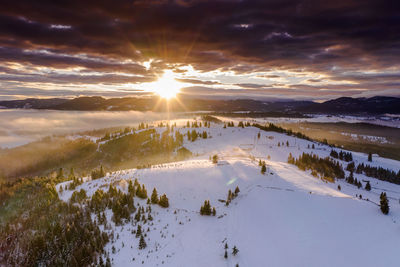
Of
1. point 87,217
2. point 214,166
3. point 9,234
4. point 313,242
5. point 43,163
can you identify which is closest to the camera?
point 313,242

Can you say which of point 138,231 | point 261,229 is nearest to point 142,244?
point 138,231

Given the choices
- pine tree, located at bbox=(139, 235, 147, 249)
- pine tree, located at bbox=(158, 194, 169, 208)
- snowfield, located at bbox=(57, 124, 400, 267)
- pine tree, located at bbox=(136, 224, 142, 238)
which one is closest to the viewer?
snowfield, located at bbox=(57, 124, 400, 267)

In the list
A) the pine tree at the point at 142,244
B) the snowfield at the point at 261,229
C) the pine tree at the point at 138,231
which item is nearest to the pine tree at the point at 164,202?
the snowfield at the point at 261,229

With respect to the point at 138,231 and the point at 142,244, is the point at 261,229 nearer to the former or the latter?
the point at 142,244

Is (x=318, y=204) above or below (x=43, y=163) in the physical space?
above

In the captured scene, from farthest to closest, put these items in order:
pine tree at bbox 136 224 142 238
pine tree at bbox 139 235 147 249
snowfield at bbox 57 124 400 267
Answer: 1. pine tree at bbox 136 224 142 238
2. pine tree at bbox 139 235 147 249
3. snowfield at bbox 57 124 400 267

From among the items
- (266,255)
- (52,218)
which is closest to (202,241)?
(266,255)

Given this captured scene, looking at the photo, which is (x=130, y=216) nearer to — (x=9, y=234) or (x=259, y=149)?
(x=9, y=234)

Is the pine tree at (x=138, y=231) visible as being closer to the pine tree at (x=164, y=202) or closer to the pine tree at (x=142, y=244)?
the pine tree at (x=142, y=244)

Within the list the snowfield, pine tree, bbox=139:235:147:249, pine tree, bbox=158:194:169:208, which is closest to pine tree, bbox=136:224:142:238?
the snowfield

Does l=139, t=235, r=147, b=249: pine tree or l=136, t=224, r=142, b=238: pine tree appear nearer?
l=139, t=235, r=147, b=249: pine tree

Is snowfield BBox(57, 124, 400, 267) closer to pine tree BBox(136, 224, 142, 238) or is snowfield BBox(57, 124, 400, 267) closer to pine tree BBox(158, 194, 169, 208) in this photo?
pine tree BBox(136, 224, 142, 238)
